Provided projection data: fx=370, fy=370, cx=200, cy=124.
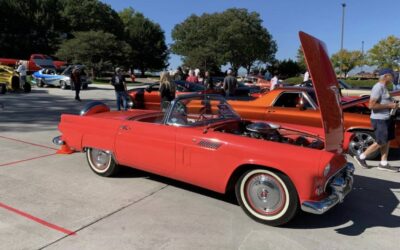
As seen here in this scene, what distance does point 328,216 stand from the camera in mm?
4355

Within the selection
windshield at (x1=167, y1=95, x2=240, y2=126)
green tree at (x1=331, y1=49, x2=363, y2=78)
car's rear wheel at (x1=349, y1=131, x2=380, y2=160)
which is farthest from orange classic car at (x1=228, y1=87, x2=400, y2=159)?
green tree at (x1=331, y1=49, x2=363, y2=78)

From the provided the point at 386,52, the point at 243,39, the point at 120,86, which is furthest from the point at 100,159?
the point at 386,52

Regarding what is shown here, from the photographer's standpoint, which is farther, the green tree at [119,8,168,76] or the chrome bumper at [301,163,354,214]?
the green tree at [119,8,168,76]

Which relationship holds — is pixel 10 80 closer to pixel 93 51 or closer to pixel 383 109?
pixel 93 51

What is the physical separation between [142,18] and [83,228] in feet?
239

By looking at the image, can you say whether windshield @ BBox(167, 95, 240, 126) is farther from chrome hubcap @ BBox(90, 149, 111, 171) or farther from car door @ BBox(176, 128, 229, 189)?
chrome hubcap @ BBox(90, 149, 111, 171)

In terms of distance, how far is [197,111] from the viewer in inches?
200

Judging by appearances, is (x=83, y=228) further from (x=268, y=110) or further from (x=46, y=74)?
(x=46, y=74)

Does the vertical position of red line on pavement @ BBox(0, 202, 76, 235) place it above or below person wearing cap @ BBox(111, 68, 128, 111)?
below

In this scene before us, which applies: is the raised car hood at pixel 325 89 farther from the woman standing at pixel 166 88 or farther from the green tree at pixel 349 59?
the green tree at pixel 349 59

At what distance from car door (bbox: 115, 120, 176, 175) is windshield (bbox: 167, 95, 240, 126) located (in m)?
0.21

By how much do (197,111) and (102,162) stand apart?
1.69 metres

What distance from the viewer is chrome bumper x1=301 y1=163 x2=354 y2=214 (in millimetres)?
3645

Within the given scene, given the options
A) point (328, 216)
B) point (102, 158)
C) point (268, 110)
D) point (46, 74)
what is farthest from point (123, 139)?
point (46, 74)
